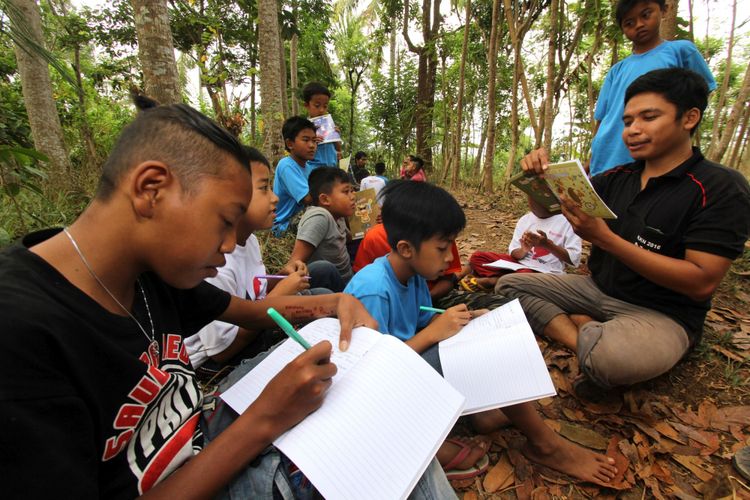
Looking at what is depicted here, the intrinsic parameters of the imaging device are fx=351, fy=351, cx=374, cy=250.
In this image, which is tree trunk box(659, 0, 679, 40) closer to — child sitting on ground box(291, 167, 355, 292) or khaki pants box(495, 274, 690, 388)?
khaki pants box(495, 274, 690, 388)

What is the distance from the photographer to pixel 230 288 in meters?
1.81

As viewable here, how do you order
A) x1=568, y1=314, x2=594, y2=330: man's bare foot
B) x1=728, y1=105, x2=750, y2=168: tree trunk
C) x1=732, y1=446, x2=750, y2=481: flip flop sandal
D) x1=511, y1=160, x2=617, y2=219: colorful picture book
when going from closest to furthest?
x1=732, y1=446, x2=750, y2=481: flip flop sandal, x1=511, y1=160, x2=617, y2=219: colorful picture book, x1=568, y1=314, x2=594, y2=330: man's bare foot, x1=728, y1=105, x2=750, y2=168: tree trunk

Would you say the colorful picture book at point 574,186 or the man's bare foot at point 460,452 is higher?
the colorful picture book at point 574,186

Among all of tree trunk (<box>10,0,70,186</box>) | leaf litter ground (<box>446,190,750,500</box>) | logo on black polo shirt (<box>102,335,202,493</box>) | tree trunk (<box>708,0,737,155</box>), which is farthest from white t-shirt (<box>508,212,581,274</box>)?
tree trunk (<box>10,0,70,186</box>)

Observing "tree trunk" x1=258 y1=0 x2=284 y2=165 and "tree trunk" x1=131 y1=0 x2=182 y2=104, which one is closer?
"tree trunk" x1=131 y1=0 x2=182 y2=104

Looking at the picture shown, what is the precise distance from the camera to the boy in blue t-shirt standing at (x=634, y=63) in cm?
249

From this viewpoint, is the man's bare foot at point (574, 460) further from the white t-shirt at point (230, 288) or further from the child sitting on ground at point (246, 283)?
the white t-shirt at point (230, 288)

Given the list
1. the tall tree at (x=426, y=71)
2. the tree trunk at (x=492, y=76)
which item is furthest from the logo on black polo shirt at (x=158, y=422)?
the tall tree at (x=426, y=71)

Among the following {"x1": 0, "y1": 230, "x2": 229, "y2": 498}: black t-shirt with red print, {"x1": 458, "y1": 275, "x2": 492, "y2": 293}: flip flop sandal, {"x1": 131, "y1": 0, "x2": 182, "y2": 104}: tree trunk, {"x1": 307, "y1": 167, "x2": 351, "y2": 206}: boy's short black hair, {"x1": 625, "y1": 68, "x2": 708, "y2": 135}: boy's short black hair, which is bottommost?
{"x1": 458, "y1": 275, "x2": 492, "y2": 293}: flip flop sandal

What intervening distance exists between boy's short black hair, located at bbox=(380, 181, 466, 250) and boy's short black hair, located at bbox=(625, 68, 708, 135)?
3.96 feet

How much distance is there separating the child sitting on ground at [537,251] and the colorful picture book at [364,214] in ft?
3.55

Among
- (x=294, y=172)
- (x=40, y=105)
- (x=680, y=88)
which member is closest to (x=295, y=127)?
(x=294, y=172)

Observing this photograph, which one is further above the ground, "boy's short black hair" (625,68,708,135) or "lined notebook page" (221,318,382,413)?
"boy's short black hair" (625,68,708,135)

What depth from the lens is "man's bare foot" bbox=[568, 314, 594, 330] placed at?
84.6 inches
